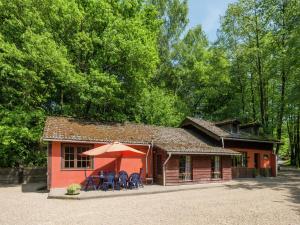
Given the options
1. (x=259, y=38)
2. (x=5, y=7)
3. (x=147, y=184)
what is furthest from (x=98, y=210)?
(x=259, y=38)

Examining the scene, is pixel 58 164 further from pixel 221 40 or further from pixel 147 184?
pixel 221 40

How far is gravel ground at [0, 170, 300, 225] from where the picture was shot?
9.48 m

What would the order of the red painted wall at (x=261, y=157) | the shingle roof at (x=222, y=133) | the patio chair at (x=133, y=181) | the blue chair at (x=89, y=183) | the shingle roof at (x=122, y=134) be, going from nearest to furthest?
the blue chair at (x=89, y=183), the patio chair at (x=133, y=181), the shingle roof at (x=122, y=134), the shingle roof at (x=222, y=133), the red painted wall at (x=261, y=157)

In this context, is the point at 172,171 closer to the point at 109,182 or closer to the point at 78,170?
the point at 109,182

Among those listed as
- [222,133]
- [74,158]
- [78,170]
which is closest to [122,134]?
[74,158]

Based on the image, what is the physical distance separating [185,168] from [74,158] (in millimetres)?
7721

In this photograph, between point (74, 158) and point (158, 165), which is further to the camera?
point (158, 165)

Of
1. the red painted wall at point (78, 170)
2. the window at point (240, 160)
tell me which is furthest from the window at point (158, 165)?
the window at point (240, 160)

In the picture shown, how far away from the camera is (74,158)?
1784 centimetres

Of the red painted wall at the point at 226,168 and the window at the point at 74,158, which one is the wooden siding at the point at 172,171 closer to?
the red painted wall at the point at 226,168

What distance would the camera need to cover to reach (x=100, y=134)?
19547 mm

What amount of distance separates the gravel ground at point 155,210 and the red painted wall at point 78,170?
7.73 ft

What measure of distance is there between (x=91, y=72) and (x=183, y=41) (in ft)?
63.0

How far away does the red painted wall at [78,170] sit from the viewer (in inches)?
669
